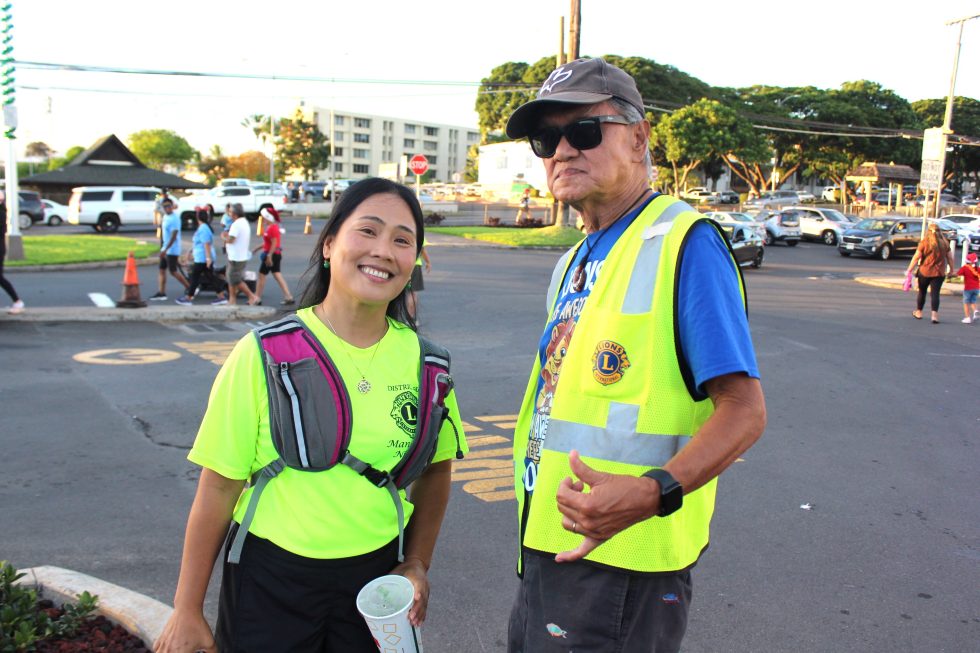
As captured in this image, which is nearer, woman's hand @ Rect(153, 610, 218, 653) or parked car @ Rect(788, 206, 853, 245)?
woman's hand @ Rect(153, 610, 218, 653)

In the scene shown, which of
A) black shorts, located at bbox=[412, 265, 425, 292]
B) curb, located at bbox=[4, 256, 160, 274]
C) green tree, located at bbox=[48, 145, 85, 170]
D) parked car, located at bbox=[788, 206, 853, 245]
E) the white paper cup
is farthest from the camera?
green tree, located at bbox=[48, 145, 85, 170]

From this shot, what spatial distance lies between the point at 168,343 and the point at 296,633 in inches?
360

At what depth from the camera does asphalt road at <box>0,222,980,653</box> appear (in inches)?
152

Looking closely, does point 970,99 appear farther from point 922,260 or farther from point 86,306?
point 86,306

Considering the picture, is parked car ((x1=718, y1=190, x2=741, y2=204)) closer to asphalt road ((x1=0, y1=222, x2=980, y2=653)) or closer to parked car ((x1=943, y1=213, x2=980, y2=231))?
parked car ((x1=943, y1=213, x2=980, y2=231))

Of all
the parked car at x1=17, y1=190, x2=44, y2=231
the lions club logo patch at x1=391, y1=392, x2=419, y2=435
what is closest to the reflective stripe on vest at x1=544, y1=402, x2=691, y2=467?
the lions club logo patch at x1=391, y1=392, x2=419, y2=435

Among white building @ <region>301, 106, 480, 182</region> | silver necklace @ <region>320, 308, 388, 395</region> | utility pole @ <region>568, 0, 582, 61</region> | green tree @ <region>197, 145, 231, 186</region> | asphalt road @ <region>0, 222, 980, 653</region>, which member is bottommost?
asphalt road @ <region>0, 222, 980, 653</region>

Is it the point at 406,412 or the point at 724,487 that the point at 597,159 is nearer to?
the point at 406,412

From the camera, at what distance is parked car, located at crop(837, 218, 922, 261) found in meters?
29.4

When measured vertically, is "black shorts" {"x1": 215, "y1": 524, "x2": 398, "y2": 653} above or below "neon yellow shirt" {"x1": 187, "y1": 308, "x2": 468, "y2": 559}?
below

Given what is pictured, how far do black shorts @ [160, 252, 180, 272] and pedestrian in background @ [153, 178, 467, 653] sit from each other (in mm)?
13135

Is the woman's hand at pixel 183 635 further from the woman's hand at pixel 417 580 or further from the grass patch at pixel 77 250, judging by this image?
the grass patch at pixel 77 250

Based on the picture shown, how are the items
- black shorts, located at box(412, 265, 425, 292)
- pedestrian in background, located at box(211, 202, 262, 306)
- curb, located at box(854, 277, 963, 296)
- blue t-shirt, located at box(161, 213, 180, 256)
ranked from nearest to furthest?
black shorts, located at box(412, 265, 425, 292) → pedestrian in background, located at box(211, 202, 262, 306) → blue t-shirt, located at box(161, 213, 180, 256) → curb, located at box(854, 277, 963, 296)

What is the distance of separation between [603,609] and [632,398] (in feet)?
1.67
